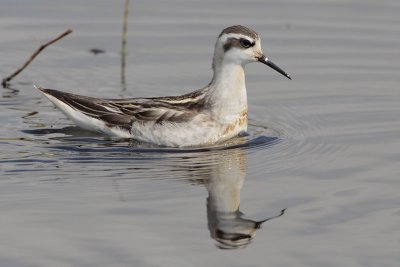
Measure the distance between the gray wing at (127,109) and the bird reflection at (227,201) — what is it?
0.96 metres

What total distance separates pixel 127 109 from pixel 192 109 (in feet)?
2.87

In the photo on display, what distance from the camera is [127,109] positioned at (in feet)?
49.9

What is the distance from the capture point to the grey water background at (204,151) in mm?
10594

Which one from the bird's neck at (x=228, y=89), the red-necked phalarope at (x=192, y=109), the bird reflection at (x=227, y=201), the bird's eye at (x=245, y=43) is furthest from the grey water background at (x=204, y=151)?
the bird's eye at (x=245, y=43)

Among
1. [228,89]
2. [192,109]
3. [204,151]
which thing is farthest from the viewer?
[228,89]

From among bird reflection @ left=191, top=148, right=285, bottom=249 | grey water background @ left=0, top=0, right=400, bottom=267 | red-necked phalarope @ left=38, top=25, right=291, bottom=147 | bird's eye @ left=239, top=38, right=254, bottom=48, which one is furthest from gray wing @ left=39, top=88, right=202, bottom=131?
bird's eye @ left=239, top=38, right=254, bottom=48

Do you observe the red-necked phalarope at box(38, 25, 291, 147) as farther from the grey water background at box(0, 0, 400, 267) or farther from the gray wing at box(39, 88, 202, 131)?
the grey water background at box(0, 0, 400, 267)

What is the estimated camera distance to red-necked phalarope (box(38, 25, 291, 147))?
14.8 m

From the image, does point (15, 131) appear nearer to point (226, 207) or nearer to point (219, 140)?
point (219, 140)

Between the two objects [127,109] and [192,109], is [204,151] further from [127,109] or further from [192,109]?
[127,109]

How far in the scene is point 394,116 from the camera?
51.1 feet

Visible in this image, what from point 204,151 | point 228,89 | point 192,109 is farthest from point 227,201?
point 228,89

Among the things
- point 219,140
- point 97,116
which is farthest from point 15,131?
point 219,140

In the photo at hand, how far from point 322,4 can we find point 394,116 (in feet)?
17.7
